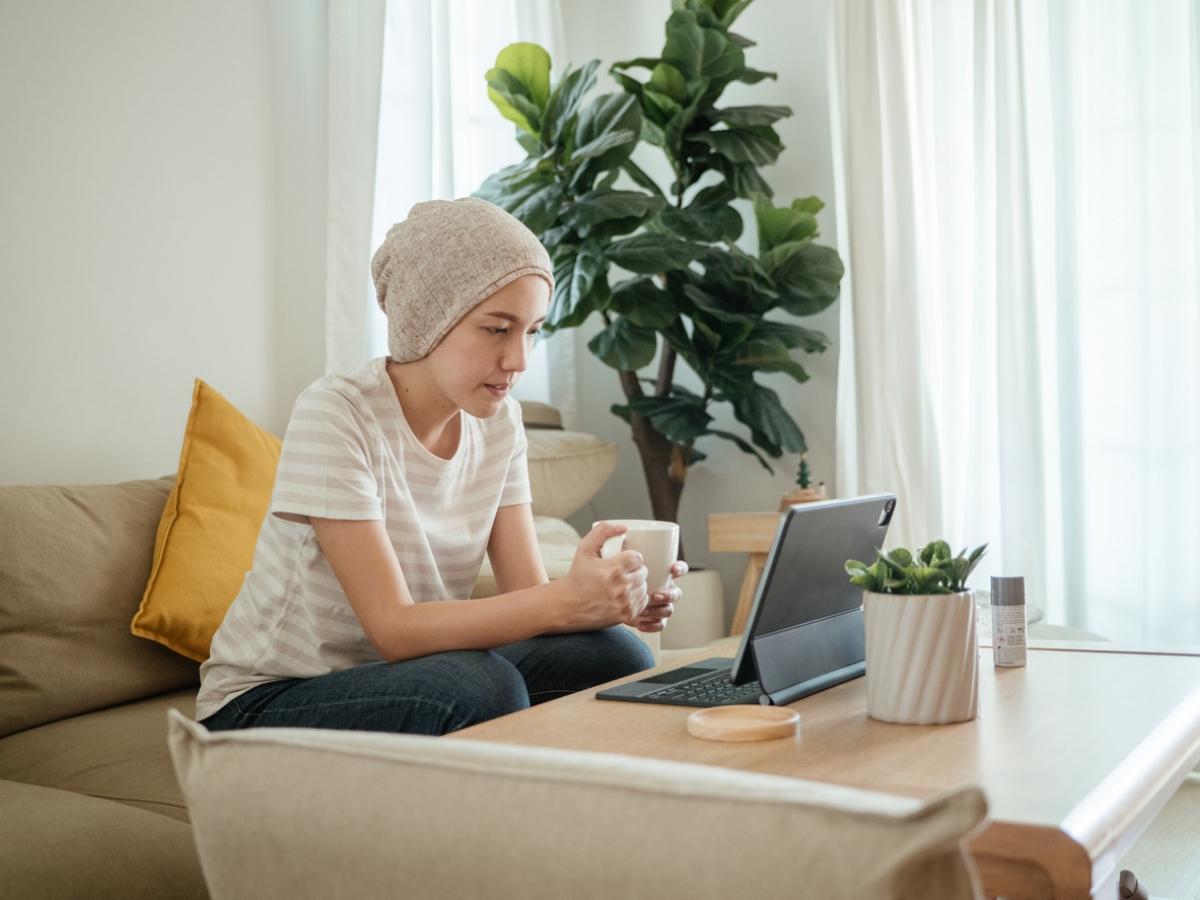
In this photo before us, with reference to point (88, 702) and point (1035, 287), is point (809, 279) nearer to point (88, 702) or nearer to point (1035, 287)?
point (1035, 287)

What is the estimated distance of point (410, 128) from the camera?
3.06 meters

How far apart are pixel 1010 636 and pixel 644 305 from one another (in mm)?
1921

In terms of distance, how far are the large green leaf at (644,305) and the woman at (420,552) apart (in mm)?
1404

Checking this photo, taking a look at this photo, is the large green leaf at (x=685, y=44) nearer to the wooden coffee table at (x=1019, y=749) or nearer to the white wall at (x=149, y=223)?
the white wall at (x=149, y=223)

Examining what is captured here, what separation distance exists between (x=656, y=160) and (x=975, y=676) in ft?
9.82

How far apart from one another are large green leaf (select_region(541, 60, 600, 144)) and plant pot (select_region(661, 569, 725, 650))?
1220mm

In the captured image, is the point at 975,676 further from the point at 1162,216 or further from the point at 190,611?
the point at 1162,216

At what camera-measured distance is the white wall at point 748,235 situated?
3619 mm

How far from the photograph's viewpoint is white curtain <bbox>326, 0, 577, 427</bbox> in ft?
9.37

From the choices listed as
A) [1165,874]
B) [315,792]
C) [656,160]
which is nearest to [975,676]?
[315,792]

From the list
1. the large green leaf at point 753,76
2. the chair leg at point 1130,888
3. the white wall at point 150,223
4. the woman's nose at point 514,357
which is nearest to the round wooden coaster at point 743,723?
the woman's nose at point 514,357

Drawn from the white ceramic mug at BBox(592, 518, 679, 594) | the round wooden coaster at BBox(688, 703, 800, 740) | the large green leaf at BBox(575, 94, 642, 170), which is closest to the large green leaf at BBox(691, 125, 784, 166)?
the large green leaf at BBox(575, 94, 642, 170)

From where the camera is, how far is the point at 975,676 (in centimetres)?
115

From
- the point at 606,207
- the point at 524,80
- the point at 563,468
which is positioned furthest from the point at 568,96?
the point at 563,468
